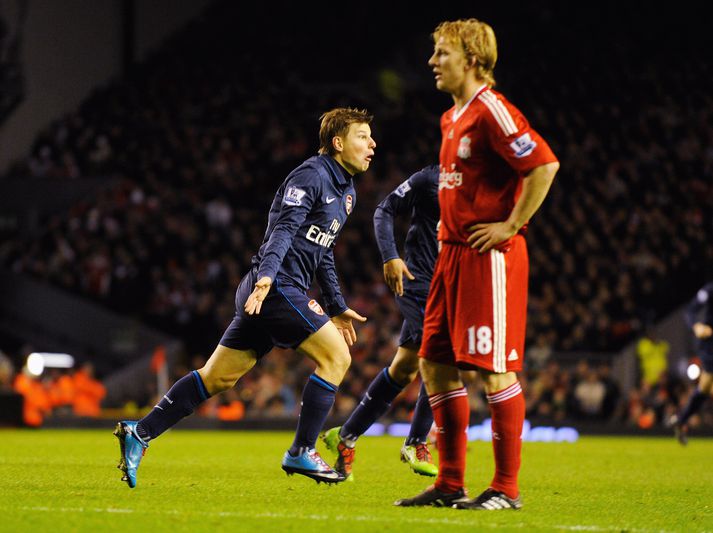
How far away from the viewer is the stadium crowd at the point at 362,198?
70.0 feet

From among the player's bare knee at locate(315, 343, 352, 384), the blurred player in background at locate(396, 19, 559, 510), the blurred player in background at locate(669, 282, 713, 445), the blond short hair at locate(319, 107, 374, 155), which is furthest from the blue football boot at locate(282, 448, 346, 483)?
the blurred player in background at locate(669, 282, 713, 445)

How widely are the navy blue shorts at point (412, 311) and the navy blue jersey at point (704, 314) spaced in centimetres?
671

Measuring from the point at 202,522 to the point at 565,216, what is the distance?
19.5 meters

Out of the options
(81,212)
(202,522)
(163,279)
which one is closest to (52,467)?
(202,522)

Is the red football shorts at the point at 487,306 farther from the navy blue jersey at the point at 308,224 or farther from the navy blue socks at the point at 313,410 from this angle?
the navy blue socks at the point at 313,410

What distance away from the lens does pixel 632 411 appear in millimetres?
19328

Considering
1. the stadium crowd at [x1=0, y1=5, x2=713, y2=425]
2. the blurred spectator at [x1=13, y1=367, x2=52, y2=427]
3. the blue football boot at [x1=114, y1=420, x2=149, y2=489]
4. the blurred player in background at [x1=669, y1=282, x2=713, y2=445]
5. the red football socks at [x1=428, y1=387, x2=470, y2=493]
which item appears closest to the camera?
the red football socks at [x1=428, y1=387, x2=470, y2=493]

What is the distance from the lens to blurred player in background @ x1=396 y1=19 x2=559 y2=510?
5.77 metres

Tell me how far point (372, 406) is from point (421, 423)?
523 mm

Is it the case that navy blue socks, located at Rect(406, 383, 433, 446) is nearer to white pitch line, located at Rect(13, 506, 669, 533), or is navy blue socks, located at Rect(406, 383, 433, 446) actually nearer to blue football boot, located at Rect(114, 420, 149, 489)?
blue football boot, located at Rect(114, 420, 149, 489)

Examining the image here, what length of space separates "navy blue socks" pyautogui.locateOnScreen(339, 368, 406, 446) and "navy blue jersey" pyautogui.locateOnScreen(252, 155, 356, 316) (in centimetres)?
99

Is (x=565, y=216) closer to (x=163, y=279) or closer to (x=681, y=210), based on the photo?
(x=681, y=210)

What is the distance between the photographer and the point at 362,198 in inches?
1014

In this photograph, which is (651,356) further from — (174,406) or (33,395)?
(174,406)
